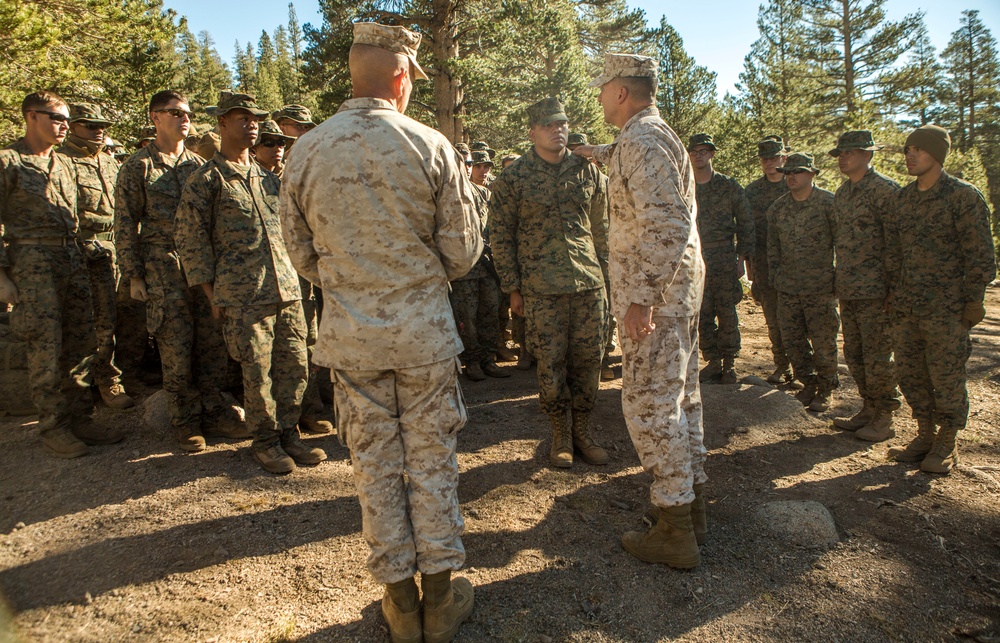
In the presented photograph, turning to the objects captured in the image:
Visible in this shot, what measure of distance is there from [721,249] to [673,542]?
4.19m

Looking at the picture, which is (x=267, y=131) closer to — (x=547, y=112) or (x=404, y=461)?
(x=547, y=112)

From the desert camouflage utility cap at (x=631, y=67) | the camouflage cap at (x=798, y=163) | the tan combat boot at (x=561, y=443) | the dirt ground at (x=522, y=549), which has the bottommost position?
the dirt ground at (x=522, y=549)

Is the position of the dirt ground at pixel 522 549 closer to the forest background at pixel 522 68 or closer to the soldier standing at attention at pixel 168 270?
the soldier standing at attention at pixel 168 270

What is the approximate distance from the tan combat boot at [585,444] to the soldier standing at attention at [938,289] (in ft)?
7.41

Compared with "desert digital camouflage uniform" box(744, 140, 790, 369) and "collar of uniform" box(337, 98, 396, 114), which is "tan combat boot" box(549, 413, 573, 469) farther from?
"desert digital camouflage uniform" box(744, 140, 790, 369)

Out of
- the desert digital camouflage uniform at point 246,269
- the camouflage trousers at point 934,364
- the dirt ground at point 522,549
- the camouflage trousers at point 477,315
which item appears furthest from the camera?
the camouflage trousers at point 477,315

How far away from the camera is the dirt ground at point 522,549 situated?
103 inches

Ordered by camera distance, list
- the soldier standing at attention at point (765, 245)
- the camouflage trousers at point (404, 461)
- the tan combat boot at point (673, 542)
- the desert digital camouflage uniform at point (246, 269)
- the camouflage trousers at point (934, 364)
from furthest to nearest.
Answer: the soldier standing at attention at point (765, 245) → the camouflage trousers at point (934, 364) → the desert digital camouflage uniform at point (246, 269) → the tan combat boot at point (673, 542) → the camouflage trousers at point (404, 461)

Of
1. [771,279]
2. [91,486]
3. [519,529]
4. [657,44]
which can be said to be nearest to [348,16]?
[657,44]

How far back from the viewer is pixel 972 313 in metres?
4.07

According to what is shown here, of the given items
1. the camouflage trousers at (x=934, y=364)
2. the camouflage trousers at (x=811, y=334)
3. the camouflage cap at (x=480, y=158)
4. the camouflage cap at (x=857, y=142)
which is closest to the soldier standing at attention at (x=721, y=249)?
the camouflage trousers at (x=811, y=334)

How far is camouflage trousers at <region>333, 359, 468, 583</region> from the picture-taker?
2.41 m

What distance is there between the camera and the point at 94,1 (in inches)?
386

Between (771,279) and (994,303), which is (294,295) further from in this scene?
(994,303)
